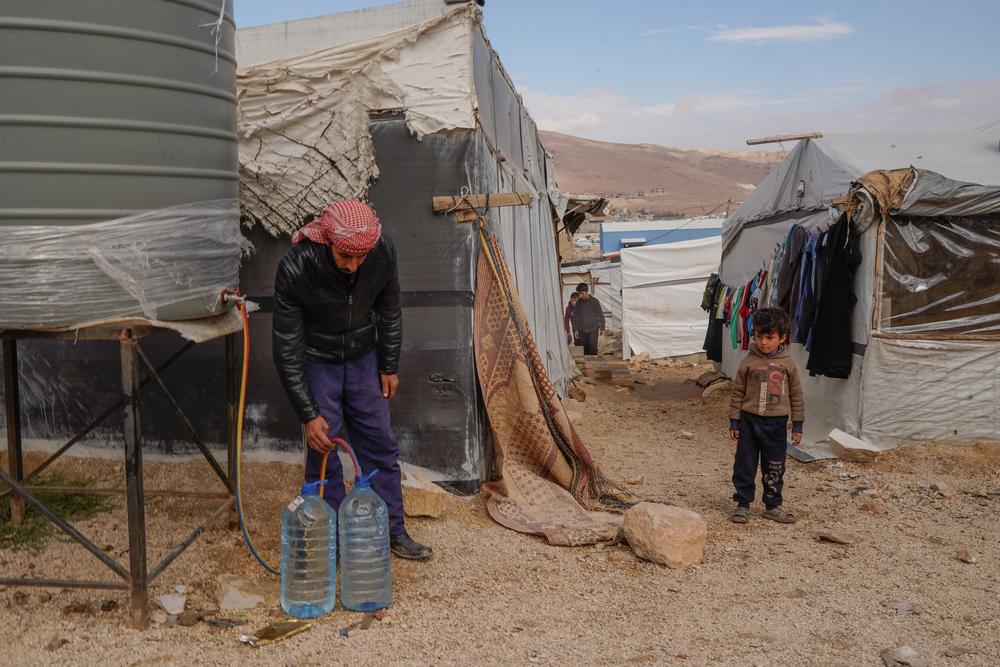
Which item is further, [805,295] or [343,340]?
[805,295]

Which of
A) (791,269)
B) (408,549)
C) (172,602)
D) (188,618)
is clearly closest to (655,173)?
(791,269)

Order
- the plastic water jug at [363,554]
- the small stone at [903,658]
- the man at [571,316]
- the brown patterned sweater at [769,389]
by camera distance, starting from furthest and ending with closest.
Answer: the man at [571,316] → the brown patterned sweater at [769,389] → the plastic water jug at [363,554] → the small stone at [903,658]

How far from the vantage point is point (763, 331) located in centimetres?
500

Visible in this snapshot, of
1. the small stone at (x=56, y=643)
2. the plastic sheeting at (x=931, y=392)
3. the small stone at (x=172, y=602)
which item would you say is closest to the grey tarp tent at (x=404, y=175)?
the small stone at (x=172, y=602)

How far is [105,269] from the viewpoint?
2975mm

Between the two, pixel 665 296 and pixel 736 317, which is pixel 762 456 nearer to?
pixel 736 317

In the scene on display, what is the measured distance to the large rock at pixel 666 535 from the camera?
13.3 feet

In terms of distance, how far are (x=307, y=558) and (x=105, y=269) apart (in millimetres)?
1402

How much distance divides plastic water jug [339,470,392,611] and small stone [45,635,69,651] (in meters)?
1.05

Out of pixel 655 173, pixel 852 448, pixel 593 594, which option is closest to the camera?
pixel 593 594

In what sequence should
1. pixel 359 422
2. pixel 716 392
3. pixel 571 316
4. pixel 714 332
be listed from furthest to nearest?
pixel 571 316 < pixel 714 332 < pixel 716 392 < pixel 359 422

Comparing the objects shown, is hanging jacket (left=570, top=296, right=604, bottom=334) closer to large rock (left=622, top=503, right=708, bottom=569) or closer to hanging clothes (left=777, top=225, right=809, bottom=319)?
hanging clothes (left=777, top=225, right=809, bottom=319)

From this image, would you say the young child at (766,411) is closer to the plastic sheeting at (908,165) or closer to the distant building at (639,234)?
the plastic sheeting at (908,165)

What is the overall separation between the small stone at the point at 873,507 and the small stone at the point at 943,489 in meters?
0.68
